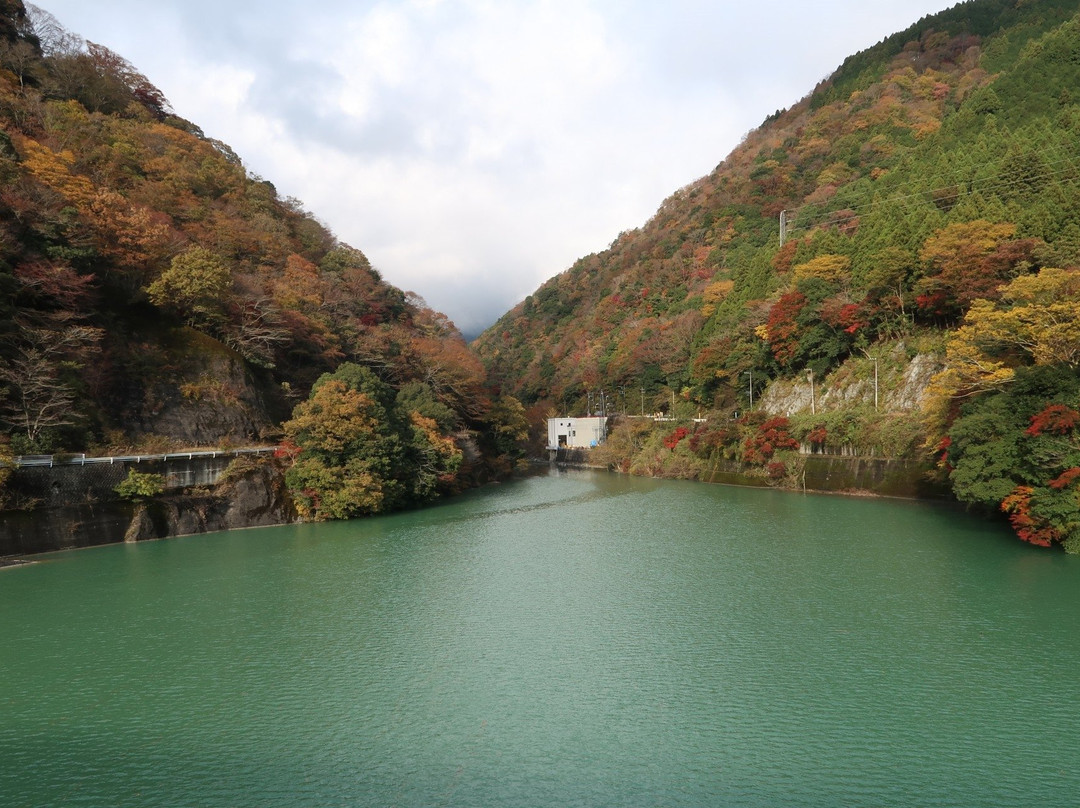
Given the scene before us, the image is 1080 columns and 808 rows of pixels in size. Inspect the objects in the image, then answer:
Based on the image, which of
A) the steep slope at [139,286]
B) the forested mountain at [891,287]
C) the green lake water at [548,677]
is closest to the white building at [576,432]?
the forested mountain at [891,287]

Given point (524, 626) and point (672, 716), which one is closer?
point (672, 716)

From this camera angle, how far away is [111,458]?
19656 mm

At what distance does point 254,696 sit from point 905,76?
81665mm

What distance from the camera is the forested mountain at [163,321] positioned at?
20.2 metres

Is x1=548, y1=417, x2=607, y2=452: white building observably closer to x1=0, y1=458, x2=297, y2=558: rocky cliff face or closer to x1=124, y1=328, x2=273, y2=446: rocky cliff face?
x1=124, y1=328, x2=273, y2=446: rocky cliff face

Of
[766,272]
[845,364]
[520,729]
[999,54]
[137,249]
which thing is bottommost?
[520,729]

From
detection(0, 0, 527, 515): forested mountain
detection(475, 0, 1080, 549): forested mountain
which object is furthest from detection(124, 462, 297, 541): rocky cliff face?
detection(475, 0, 1080, 549): forested mountain

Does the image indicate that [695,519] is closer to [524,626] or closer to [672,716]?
[524,626]

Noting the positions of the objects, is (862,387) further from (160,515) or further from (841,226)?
(160,515)

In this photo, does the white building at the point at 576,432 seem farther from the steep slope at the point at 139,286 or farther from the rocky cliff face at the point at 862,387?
the rocky cliff face at the point at 862,387

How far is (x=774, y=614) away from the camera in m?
12.4

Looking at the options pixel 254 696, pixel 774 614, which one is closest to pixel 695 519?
pixel 774 614

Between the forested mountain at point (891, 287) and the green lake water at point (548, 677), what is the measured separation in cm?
466

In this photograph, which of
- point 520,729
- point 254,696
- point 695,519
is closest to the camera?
point 520,729
